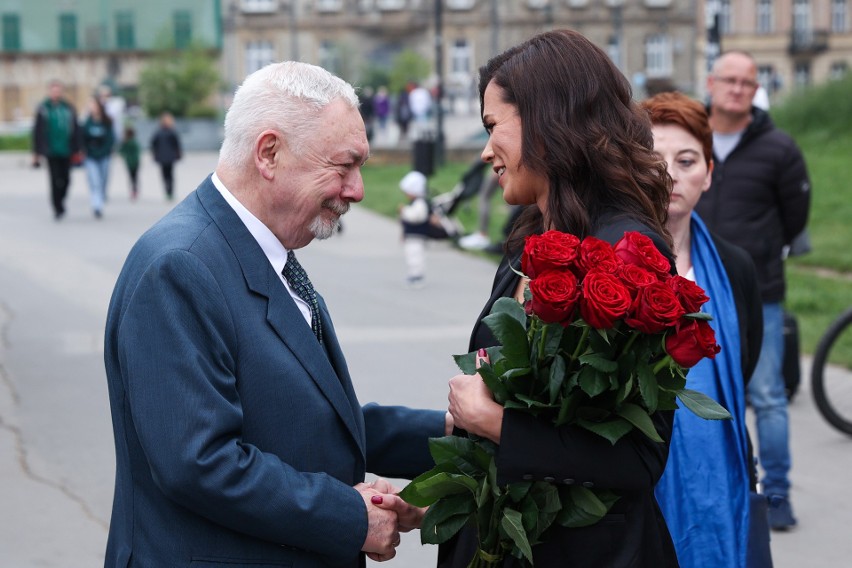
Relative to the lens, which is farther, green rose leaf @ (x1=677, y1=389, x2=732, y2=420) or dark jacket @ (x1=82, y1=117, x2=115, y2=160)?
dark jacket @ (x1=82, y1=117, x2=115, y2=160)

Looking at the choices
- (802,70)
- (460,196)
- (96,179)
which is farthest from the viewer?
(802,70)

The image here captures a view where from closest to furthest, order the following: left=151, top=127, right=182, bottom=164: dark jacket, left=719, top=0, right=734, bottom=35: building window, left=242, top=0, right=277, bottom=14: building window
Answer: left=151, top=127, right=182, bottom=164: dark jacket < left=242, top=0, right=277, bottom=14: building window < left=719, top=0, right=734, bottom=35: building window

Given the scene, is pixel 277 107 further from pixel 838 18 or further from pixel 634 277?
pixel 838 18

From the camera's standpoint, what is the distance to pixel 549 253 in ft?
7.59

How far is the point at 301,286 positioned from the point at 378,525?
0.56 m

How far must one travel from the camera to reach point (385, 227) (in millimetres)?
17688

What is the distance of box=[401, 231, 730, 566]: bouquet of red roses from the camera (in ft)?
7.39

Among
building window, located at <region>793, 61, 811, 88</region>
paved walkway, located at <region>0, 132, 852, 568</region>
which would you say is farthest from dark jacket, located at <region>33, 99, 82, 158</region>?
building window, located at <region>793, 61, 811, 88</region>

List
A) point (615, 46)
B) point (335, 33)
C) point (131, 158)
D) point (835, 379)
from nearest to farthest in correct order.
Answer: point (835, 379) < point (131, 158) < point (335, 33) < point (615, 46)

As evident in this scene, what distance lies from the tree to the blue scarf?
122 feet

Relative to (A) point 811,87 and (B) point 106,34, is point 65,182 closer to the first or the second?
(A) point 811,87

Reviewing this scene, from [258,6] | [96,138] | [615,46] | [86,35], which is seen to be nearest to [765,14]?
[615,46]

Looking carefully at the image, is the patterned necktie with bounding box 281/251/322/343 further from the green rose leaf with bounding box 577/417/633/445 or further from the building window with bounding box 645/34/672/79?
the building window with bounding box 645/34/672/79

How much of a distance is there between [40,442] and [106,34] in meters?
63.4
